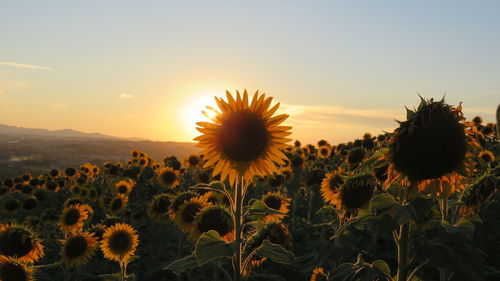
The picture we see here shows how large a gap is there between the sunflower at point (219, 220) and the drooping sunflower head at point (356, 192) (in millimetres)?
1512

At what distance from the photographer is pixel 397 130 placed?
8.00 ft

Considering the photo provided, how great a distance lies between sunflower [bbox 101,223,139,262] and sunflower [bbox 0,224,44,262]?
3.27 ft

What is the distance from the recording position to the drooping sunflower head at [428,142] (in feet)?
7.65

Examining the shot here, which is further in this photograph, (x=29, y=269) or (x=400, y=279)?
(x=29, y=269)

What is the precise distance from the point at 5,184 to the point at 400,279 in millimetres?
18827

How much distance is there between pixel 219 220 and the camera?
186 inches

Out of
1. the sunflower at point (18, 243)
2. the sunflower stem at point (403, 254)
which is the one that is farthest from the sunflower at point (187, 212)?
the sunflower stem at point (403, 254)

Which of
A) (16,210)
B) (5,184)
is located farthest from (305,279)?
(5,184)

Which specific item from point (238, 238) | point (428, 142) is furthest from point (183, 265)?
point (428, 142)

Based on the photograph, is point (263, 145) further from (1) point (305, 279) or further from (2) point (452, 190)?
(1) point (305, 279)

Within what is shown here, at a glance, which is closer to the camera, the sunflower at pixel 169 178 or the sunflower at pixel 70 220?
the sunflower at pixel 70 220

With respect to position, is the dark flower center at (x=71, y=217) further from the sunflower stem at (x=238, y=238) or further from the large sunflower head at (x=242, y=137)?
the sunflower stem at (x=238, y=238)

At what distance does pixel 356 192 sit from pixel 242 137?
→ 205cm

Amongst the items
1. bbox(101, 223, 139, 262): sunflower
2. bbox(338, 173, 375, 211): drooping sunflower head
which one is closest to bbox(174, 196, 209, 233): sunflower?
bbox(101, 223, 139, 262): sunflower
